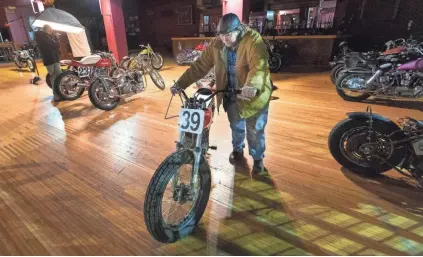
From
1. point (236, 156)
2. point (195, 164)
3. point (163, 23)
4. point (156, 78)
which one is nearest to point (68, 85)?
point (156, 78)

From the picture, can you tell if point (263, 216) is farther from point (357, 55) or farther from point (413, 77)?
point (357, 55)

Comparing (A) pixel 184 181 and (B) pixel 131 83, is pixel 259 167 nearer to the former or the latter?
(A) pixel 184 181

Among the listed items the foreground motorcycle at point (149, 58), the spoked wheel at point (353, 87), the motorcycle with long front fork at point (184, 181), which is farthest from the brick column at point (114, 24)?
the motorcycle with long front fork at point (184, 181)

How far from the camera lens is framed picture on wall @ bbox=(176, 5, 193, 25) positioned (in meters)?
14.8

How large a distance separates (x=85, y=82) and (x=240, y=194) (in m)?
4.41

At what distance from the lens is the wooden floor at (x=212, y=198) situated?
169cm

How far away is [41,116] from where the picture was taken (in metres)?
4.38

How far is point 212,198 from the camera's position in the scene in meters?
2.14

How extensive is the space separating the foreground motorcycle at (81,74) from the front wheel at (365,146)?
162 inches

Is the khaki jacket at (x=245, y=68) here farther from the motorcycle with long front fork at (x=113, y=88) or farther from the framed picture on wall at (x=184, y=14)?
the framed picture on wall at (x=184, y=14)

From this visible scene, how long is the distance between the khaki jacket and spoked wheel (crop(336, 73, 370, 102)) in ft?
10.4

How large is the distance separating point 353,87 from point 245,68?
334 cm

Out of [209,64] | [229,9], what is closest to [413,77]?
[209,64]

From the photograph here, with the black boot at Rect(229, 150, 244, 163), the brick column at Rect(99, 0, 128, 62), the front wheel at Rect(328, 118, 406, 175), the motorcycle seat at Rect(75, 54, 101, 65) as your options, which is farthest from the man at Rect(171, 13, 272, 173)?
the brick column at Rect(99, 0, 128, 62)
